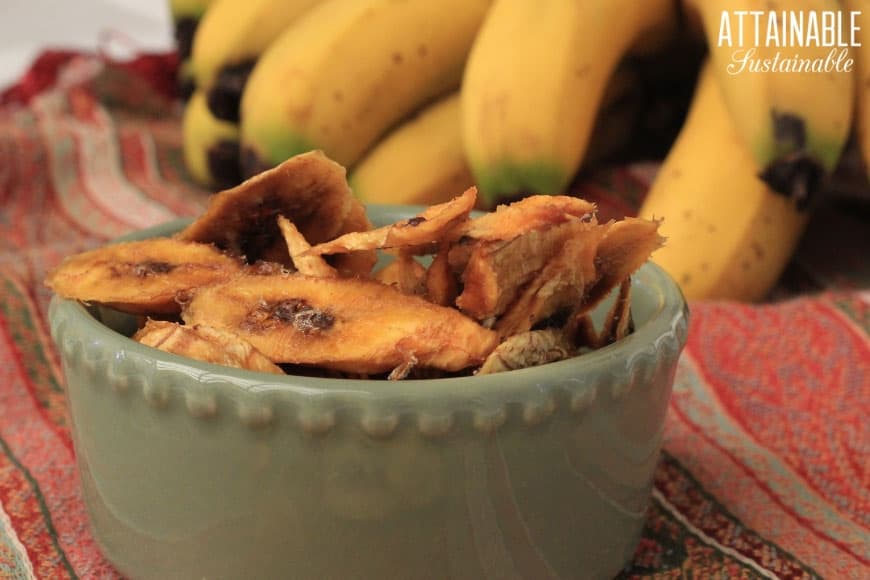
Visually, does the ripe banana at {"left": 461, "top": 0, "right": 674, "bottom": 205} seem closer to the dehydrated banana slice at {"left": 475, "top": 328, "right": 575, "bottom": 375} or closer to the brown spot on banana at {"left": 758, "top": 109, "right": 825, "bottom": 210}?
the brown spot on banana at {"left": 758, "top": 109, "right": 825, "bottom": 210}

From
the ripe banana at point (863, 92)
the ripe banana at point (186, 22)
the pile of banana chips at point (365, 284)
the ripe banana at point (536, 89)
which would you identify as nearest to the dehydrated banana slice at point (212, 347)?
the pile of banana chips at point (365, 284)

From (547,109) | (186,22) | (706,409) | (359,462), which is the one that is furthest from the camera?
(186,22)

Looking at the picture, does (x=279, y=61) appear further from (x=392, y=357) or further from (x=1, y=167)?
(x=392, y=357)

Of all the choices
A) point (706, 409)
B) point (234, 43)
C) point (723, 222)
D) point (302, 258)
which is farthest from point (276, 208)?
point (234, 43)

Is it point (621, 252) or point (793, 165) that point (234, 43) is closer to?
point (793, 165)

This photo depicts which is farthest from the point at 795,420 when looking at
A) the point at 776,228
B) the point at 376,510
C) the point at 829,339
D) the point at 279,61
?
the point at 279,61

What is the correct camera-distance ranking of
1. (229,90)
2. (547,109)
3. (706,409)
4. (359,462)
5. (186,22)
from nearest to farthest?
(359,462), (706,409), (547,109), (229,90), (186,22)

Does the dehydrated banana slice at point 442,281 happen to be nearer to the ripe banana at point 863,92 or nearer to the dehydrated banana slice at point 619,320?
the dehydrated banana slice at point 619,320

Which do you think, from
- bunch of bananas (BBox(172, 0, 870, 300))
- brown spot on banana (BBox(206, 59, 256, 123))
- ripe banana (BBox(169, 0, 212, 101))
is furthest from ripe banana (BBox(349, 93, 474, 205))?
ripe banana (BBox(169, 0, 212, 101))
